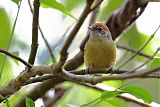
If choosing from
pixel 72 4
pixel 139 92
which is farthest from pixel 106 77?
pixel 72 4

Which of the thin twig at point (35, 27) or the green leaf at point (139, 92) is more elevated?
the thin twig at point (35, 27)

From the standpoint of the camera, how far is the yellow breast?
1.05 meters

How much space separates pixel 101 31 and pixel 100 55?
0.23 m

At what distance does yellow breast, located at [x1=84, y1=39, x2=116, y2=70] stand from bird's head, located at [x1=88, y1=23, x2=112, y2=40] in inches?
2.2

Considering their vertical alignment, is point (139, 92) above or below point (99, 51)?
below

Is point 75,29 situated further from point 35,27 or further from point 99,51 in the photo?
point 99,51

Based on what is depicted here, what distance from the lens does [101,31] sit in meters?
1.28

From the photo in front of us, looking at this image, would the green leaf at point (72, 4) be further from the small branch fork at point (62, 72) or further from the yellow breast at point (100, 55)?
the small branch fork at point (62, 72)

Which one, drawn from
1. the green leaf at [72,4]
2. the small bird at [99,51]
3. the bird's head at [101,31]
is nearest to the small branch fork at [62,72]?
the small bird at [99,51]

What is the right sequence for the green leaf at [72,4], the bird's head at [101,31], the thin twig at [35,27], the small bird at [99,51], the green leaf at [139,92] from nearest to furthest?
the thin twig at [35,27], the green leaf at [139,92], the small bird at [99,51], the bird's head at [101,31], the green leaf at [72,4]

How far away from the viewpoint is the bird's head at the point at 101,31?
125cm

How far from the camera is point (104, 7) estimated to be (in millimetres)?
1652

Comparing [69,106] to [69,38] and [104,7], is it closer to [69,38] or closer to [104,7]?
[69,38]

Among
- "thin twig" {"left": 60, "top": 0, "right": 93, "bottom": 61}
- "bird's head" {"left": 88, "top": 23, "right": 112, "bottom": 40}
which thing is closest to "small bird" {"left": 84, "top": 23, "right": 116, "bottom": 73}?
"bird's head" {"left": 88, "top": 23, "right": 112, "bottom": 40}
